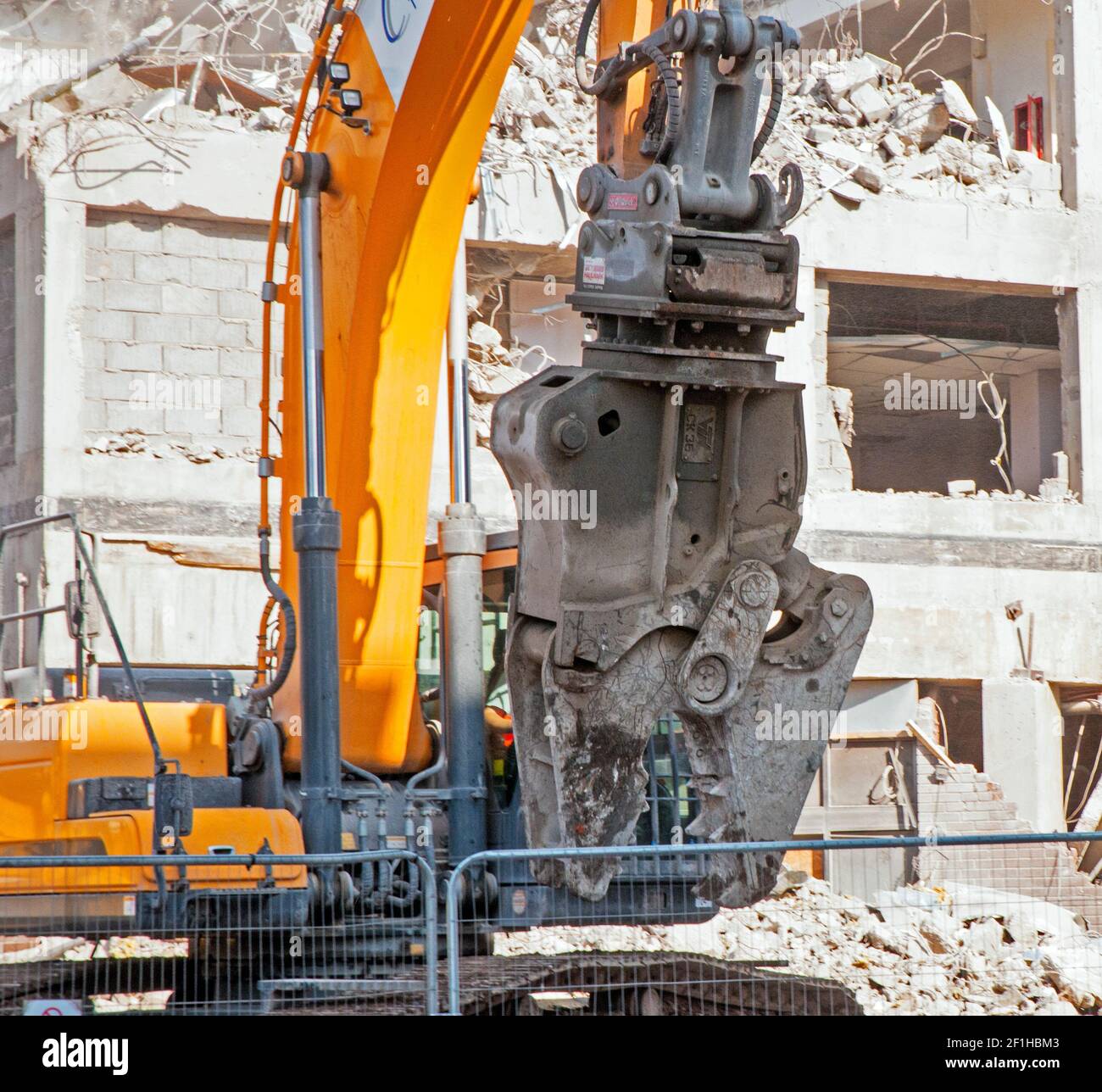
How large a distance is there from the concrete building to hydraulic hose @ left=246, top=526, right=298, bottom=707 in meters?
7.11

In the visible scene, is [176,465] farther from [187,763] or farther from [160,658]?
[187,763]

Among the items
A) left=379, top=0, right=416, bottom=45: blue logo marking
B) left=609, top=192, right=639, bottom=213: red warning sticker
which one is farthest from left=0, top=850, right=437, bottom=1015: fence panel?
left=379, top=0, right=416, bottom=45: blue logo marking

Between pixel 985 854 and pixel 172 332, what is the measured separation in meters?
9.93

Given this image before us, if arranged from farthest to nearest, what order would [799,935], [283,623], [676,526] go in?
[799,935]
[283,623]
[676,526]

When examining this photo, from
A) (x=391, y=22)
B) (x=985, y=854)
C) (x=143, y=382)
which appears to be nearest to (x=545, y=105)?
(x=143, y=382)

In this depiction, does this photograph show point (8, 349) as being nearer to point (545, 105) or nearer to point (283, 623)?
point (545, 105)

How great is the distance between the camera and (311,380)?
7.45 metres

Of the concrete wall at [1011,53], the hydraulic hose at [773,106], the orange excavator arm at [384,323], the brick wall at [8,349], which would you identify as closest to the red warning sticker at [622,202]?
the hydraulic hose at [773,106]

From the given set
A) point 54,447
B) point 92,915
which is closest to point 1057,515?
point 54,447

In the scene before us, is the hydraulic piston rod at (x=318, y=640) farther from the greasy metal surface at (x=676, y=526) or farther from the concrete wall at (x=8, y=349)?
the concrete wall at (x=8, y=349)

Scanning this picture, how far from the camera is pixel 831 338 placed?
22.5 m

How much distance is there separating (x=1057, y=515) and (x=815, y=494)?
2969 mm

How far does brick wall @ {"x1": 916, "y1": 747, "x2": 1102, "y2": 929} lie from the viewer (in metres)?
16.6
